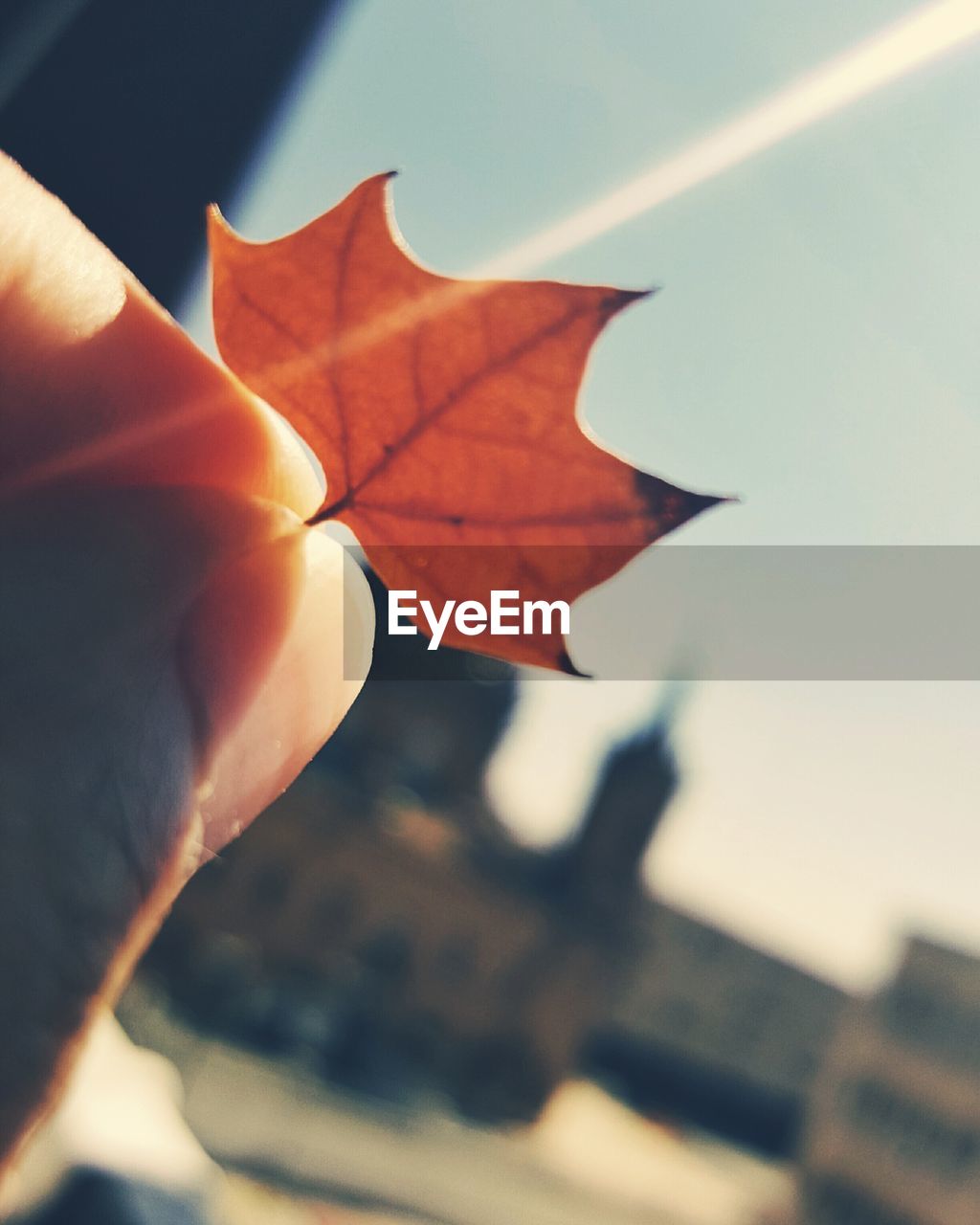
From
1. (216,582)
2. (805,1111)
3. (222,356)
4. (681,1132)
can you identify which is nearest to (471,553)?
(216,582)

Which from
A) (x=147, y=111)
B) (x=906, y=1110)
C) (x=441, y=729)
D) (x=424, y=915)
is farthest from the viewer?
(x=906, y=1110)

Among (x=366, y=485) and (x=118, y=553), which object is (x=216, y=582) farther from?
(x=366, y=485)

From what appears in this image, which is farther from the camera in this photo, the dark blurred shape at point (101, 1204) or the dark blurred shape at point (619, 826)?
the dark blurred shape at point (619, 826)

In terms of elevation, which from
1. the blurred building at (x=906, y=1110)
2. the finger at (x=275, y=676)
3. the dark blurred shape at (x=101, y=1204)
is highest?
the finger at (x=275, y=676)

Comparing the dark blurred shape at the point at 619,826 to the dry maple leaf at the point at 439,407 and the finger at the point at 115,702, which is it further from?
the dry maple leaf at the point at 439,407

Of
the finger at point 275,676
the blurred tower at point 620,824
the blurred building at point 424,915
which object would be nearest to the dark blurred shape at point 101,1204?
the finger at point 275,676

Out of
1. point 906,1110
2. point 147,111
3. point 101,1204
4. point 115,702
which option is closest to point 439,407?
point 115,702

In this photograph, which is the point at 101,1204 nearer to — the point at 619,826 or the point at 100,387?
the point at 100,387
